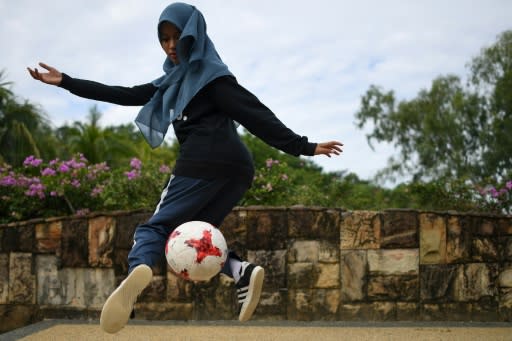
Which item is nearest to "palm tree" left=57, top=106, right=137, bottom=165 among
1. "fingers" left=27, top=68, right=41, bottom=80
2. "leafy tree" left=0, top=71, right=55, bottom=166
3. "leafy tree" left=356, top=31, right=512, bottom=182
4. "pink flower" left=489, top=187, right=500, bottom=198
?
"leafy tree" left=0, top=71, right=55, bottom=166

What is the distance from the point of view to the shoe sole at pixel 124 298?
3.10m

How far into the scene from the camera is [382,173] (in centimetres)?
2669

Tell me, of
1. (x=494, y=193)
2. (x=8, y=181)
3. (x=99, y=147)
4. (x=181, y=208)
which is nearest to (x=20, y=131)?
(x=99, y=147)

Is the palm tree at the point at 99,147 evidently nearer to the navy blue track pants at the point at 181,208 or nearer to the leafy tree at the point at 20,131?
the leafy tree at the point at 20,131

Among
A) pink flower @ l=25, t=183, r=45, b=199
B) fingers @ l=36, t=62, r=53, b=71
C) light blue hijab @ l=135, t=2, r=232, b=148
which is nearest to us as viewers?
light blue hijab @ l=135, t=2, r=232, b=148

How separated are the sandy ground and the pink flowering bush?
2255 mm

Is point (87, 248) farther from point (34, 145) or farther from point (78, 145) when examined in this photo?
point (78, 145)

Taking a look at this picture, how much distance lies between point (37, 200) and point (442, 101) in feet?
68.1

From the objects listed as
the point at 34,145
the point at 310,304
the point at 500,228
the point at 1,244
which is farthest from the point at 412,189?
the point at 34,145

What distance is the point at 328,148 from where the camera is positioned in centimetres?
358

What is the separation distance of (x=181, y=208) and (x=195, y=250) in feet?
0.85

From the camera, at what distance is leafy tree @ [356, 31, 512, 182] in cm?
2439

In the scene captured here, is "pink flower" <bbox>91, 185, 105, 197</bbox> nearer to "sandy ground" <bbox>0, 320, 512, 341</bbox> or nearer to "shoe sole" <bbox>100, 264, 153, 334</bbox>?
"sandy ground" <bbox>0, 320, 512, 341</bbox>

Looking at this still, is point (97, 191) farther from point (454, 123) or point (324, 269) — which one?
point (454, 123)
